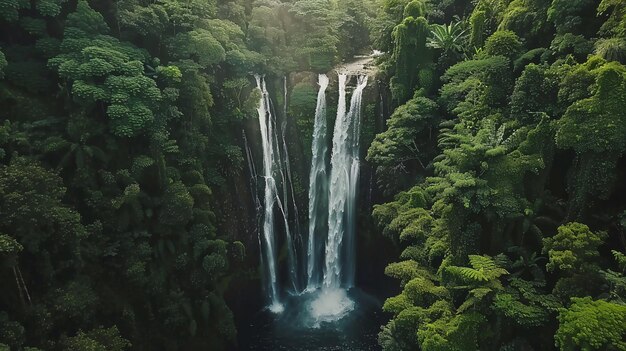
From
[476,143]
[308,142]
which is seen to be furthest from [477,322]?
[308,142]

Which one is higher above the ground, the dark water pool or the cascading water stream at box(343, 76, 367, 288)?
the cascading water stream at box(343, 76, 367, 288)

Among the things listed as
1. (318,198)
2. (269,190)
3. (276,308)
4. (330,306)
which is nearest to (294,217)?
(318,198)

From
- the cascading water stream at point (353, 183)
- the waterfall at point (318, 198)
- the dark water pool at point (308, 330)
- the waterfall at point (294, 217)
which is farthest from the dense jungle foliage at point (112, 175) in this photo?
the cascading water stream at point (353, 183)

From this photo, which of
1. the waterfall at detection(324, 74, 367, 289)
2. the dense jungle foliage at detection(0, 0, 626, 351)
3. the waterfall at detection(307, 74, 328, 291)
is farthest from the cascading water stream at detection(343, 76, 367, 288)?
the dense jungle foliage at detection(0, 0, 626, 351)

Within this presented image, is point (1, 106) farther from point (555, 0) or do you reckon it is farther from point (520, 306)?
point (555, 0)

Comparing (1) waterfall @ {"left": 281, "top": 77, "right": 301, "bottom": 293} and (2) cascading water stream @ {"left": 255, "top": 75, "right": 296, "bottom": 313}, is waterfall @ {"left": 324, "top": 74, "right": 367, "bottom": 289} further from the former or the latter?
(2) cascading water stream @ {"left": 255, "top": 75, "right": 296, "bottom": 313}

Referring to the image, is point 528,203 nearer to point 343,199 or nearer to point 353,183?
point 353,183
